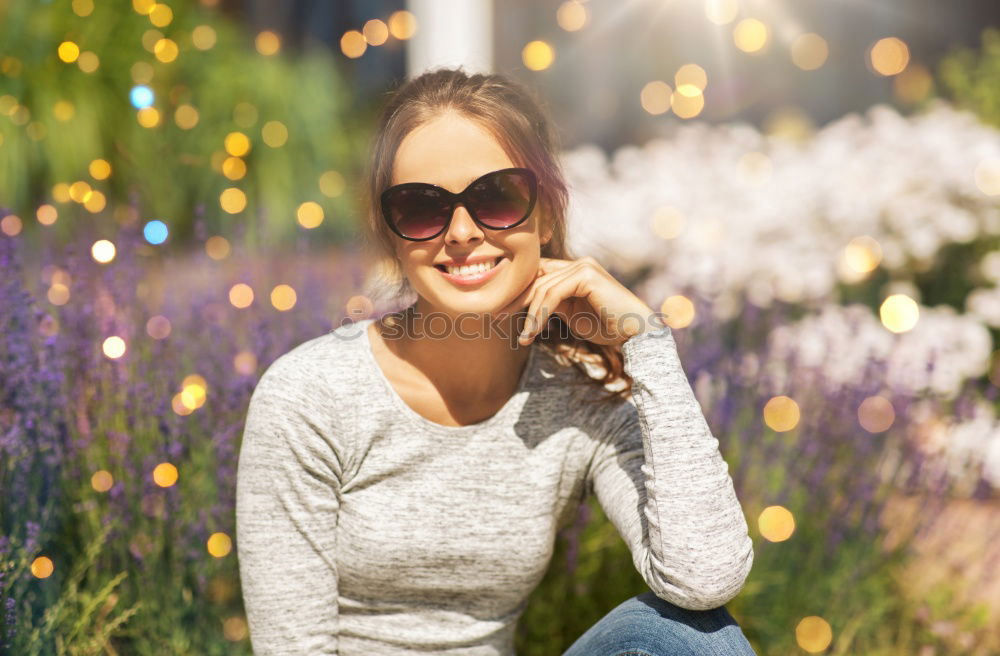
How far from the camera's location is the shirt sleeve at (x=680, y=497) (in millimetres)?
1463

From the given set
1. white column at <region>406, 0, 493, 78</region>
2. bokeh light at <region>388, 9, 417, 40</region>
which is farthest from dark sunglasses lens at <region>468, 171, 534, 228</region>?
bokeh light at <region>388, 9, 417, 40</region>

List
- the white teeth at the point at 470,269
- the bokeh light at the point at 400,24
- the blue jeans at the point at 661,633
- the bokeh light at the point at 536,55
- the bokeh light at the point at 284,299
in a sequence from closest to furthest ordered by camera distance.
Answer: the blue jeans at the point at 661,633, the white teeth at the point at 470,269, the bokeh light at the point at 284,299, the bokeh light at the point at 536,55, the bokeh light at the point at 400,24

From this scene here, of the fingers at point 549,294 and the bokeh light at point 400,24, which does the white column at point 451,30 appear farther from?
the fingers at point 549,294

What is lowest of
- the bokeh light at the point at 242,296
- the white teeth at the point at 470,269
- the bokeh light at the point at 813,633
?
the bokeh light at the point at 813,633

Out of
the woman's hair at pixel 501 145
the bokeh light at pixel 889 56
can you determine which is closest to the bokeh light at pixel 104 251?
the woman's hair at pixel 501 145

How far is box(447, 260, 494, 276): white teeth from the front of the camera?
4.99ft

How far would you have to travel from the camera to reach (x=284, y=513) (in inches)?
58.1

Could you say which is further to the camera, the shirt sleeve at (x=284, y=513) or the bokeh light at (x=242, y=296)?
the bokeh light at (x=242, y=296)

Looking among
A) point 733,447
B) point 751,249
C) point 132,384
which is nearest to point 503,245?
point 132,384

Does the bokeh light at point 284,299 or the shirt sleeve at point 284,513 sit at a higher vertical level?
the bokeh light at point 284,299

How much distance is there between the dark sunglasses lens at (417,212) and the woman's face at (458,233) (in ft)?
0.07

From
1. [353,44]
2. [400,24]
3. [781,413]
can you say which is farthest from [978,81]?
[353,44]

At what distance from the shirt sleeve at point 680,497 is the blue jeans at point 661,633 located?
0.03 meters

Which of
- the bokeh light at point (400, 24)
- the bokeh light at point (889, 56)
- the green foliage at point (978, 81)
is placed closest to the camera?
the green foliage at point (978, 81)
